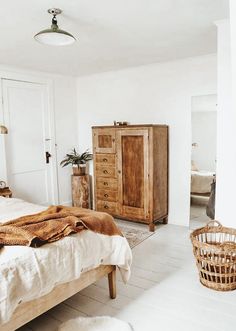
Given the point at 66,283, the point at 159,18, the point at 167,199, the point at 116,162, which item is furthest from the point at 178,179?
the point at 66,283

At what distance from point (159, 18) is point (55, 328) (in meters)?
2.62

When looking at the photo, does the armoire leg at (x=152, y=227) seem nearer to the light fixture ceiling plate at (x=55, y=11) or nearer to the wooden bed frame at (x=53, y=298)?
the wooden bed frame at (x=53, y=298)

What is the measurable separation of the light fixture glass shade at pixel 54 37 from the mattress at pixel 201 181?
245 centimetres

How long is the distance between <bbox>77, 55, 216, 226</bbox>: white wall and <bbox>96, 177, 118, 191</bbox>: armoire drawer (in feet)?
2.81

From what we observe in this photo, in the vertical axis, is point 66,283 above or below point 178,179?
below

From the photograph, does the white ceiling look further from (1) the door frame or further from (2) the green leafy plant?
(2) the green leafy plant

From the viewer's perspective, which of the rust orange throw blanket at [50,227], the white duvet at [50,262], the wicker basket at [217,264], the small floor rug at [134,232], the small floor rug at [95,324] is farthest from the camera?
the small floor rug at [134,232]

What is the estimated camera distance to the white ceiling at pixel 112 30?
2211mm

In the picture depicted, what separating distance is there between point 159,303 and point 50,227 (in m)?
1.12

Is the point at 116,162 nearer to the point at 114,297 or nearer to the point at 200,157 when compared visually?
the point at 200,157

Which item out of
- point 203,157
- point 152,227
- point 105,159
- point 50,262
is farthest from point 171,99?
point 50,262

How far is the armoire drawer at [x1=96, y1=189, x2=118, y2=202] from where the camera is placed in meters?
4.21

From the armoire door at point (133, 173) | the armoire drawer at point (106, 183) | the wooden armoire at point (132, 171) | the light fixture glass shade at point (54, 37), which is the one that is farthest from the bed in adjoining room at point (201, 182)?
the light fixture glass shade at point (54, 37)

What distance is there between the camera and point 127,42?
310 cm
